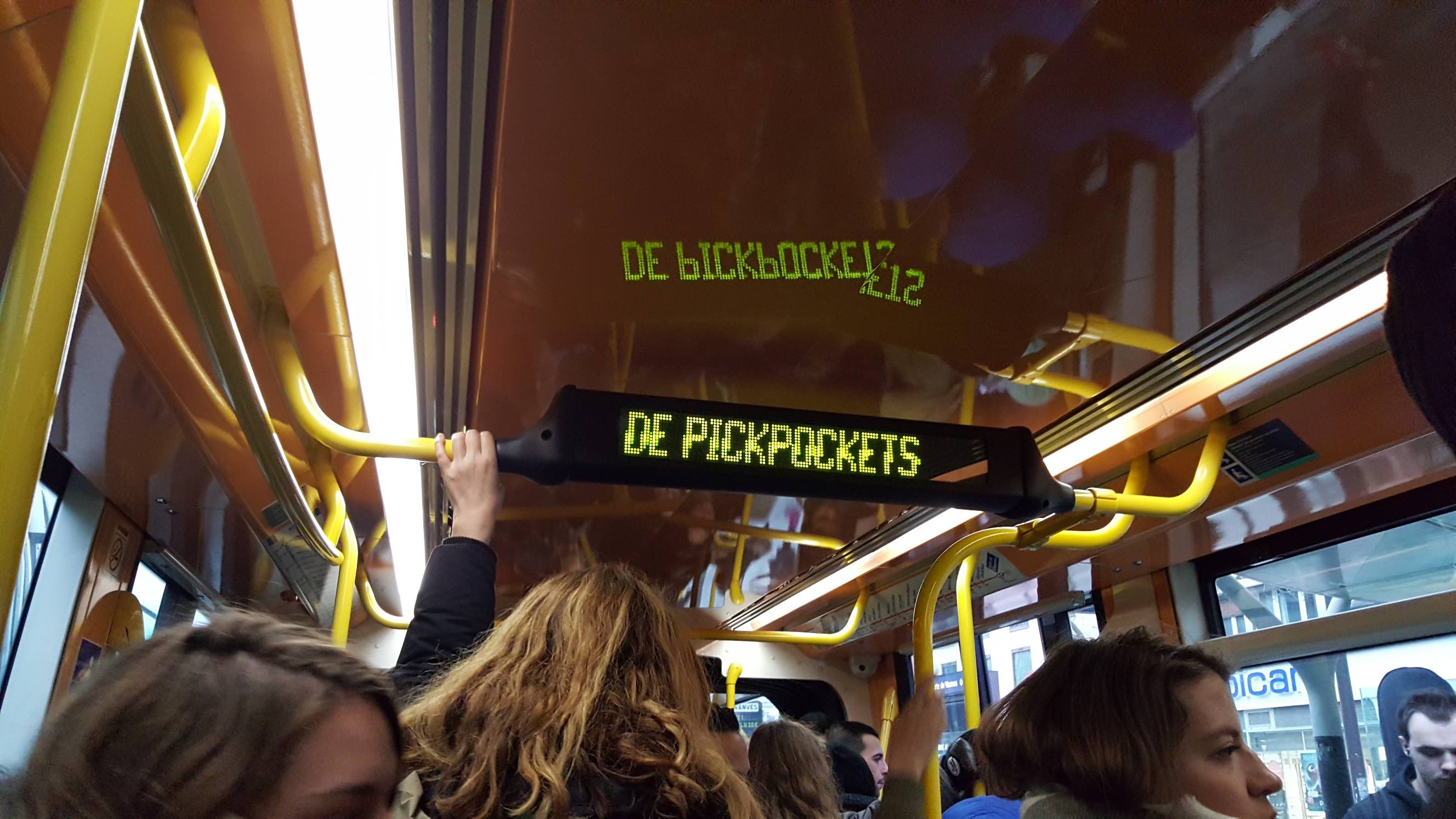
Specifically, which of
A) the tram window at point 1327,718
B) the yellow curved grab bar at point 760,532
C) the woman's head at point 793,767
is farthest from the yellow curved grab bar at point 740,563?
the tram window at point 1327,718

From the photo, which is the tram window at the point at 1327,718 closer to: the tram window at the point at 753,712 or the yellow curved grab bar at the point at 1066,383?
the yellow curved grab bar at the point at 1066,383

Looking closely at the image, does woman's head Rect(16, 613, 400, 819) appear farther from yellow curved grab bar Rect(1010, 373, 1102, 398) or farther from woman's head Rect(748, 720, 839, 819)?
woman's head Rect(748, 720, 839, 819)

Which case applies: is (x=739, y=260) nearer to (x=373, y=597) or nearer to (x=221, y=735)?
(x=221, y=735)

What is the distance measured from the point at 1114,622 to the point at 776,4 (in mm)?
4120

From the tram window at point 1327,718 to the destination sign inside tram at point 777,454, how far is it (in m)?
1.66

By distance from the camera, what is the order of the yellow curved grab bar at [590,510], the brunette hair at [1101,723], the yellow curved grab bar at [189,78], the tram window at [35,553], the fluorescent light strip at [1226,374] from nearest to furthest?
the yellow curved grab bar at [189,78], the brunette hair at [1101,723], the fluorescent light strip at [1226,374], the tram window at [35,553], the yellow curved grab bar at [590,510]

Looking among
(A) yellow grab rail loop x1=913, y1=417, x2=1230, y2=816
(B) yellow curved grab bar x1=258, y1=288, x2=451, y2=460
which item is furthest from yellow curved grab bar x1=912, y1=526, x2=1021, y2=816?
(B) yellow curved grab bar x1=258, y1=288, x2=451, y2=460

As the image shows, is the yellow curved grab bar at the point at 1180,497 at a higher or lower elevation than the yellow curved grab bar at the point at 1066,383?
lower

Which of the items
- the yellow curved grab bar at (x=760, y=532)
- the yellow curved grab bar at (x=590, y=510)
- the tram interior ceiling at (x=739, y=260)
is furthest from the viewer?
the yellow curved grab bar at (x=760, y=532)

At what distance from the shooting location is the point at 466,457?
5.78 ft

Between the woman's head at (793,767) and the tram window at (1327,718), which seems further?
the woman's head at (793,767)

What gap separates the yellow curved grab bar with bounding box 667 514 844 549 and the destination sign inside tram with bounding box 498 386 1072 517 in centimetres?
174

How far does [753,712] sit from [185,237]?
24.2 ft

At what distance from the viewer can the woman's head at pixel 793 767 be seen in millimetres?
3311
